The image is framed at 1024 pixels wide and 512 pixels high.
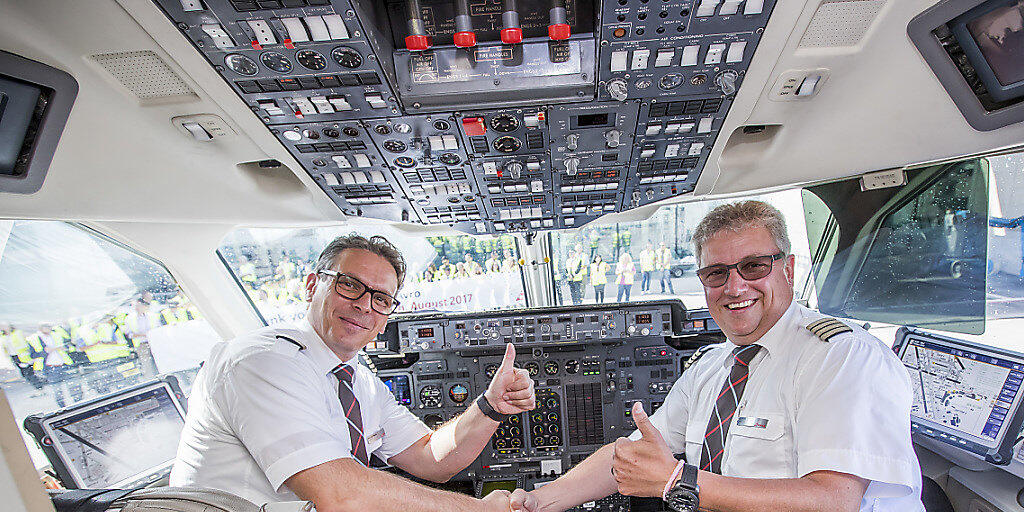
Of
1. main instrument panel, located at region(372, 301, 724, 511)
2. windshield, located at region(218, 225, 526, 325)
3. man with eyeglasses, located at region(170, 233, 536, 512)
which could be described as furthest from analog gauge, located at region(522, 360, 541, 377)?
man with eyeglasses, located at region(170, 233, 536, 512)

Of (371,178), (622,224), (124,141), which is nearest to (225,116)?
(124,141)

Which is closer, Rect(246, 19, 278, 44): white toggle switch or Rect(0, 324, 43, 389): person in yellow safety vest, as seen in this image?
Rect(246, 19, 278, 44): white toggle switch

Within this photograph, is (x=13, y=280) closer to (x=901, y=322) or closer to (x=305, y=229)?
(x=305, y=229)

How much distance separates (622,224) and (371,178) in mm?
2139

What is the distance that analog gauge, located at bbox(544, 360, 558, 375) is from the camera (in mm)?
3289

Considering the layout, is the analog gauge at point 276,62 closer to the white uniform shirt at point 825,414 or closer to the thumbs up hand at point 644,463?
the thumbs up hand at point 644,463

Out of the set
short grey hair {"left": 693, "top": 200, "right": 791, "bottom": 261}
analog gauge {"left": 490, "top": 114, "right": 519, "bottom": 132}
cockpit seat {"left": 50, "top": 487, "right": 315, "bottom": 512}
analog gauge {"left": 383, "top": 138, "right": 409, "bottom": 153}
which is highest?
analog gauge {"left": 490, "top": 114, "right": 519, "bottom": 132}

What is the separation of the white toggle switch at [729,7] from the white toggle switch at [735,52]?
0.48ft

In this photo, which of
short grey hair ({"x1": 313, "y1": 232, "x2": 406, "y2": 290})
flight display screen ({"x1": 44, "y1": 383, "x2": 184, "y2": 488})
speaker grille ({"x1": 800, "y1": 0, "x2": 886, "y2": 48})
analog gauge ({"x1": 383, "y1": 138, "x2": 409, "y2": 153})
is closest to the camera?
speaker grille ({"x1": 800, "y1": 0, "x2": 886, "y2": 48})

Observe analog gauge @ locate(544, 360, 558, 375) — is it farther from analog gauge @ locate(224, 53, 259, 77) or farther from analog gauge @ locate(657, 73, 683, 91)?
analog gauge @ locate(224, 53, 259, 77)

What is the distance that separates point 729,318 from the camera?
5.92 ft

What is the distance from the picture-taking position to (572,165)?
2094mm

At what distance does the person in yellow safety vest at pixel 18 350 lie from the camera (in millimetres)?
2354

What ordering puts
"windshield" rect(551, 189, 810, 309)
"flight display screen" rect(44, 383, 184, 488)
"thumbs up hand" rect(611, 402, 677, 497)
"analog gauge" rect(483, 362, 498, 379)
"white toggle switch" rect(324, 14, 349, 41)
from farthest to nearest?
"windshield" rect(551, 189, 810, 309) < "analog gauge" rect(483, 362, 498, 379) < "flight display screen" rect(44, 383, 184, 488) < "thumbs up hand" rect(611, 402, 677, 497) < "white toggle switch" rect(324, 14, 349, 41)
